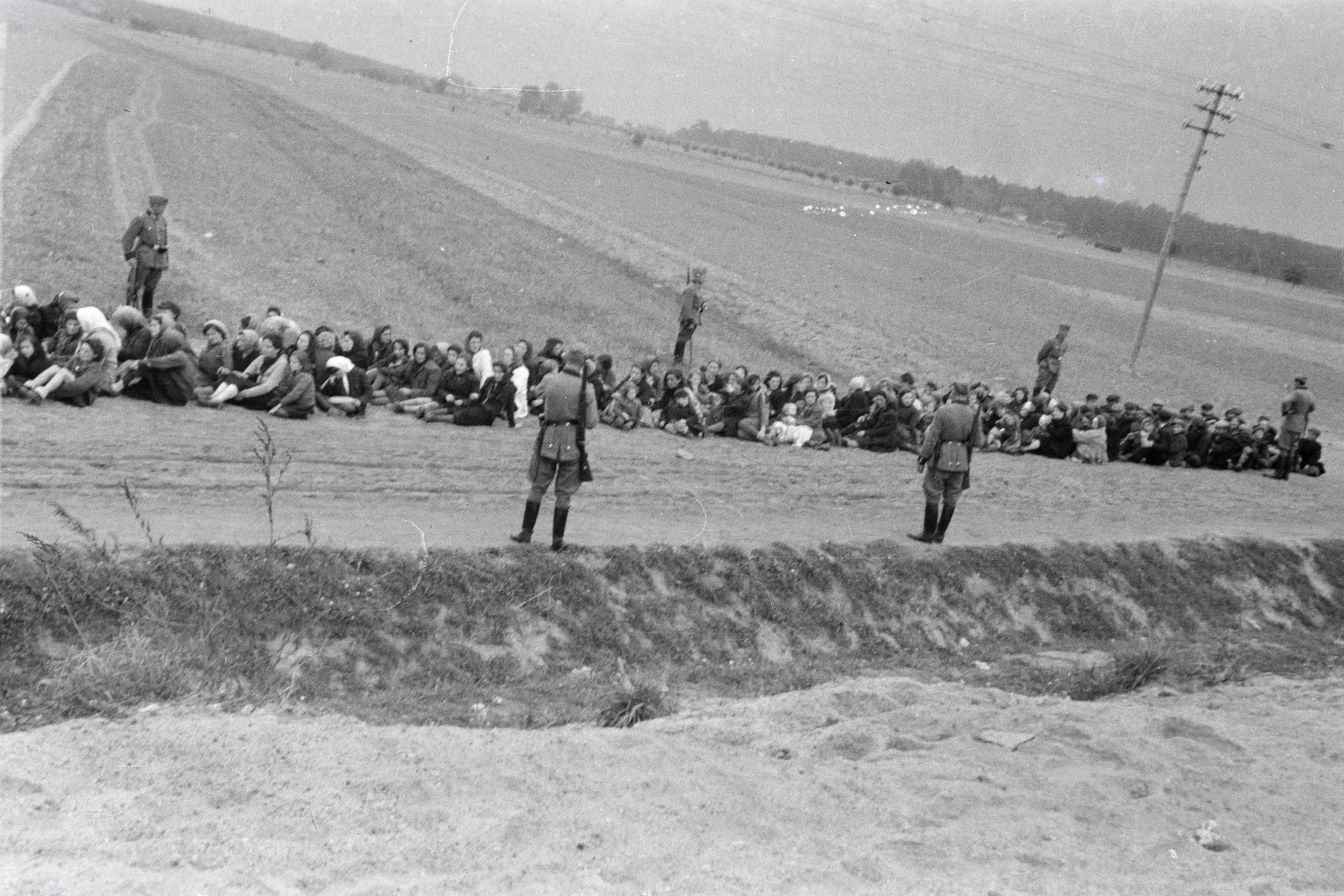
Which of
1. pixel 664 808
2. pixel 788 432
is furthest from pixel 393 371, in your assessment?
pixel 664 808

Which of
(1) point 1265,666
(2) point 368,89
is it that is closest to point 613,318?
(1) point 1265,666

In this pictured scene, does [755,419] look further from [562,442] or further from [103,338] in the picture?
[103,338]

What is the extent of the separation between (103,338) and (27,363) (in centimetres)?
80

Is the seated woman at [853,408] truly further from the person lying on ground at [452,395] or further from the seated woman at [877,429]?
the person lying on ground at [452,395]

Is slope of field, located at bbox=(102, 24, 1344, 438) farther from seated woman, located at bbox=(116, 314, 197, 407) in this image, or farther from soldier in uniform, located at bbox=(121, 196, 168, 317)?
seated woman, located at bbox=(116, 314, 197, 407)

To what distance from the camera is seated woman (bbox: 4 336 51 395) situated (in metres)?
12.2

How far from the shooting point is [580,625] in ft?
33.4

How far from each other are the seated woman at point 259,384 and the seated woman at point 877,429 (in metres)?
8.32

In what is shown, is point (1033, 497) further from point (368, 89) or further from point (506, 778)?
point (368, 89)

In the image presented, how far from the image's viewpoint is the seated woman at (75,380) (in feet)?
39.6

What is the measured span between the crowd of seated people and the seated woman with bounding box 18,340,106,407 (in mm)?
13

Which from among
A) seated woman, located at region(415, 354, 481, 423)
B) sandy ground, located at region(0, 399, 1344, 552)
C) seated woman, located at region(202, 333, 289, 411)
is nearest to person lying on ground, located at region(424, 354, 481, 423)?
seated woman, located at region(415, 354, 481, 423)

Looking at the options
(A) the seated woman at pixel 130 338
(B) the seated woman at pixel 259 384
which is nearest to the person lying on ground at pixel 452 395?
(B) the seated woman at pixel 259 384

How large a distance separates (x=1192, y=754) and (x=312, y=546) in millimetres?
6915
